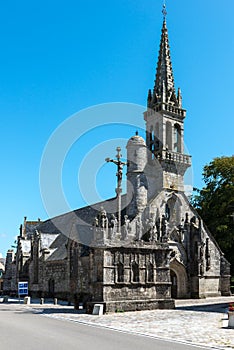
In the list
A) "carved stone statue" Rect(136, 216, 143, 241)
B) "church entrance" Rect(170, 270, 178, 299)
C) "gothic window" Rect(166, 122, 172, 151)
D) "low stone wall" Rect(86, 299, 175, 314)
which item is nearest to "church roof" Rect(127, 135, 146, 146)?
"gothic window" Rect(166, 122, 172, 151)

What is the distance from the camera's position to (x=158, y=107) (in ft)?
143

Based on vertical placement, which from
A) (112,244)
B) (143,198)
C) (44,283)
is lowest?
(44,283)

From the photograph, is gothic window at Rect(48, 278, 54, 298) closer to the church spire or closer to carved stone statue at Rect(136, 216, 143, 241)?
carved stone statue at Rect(136, 216, 143, 241)

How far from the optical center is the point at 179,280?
38.7 m

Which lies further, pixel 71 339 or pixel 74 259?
pixel 74 259

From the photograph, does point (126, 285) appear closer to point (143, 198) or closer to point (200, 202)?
point (143, 198)

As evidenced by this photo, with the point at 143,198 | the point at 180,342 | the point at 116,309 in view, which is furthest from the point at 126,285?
the point at 143,198

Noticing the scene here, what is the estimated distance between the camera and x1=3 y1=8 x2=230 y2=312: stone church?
3334 cm

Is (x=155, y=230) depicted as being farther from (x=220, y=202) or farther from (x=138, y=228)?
(x=220, y=202)

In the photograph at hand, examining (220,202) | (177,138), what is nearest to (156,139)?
(177,138)

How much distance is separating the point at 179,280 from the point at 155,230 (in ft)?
21.1

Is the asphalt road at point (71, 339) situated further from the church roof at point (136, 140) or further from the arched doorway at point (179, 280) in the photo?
the church roof at point (136, 140)

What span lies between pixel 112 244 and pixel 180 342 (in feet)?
38.8

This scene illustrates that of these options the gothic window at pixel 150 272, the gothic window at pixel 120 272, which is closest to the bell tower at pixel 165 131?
the gothic window at pixel 150 272
